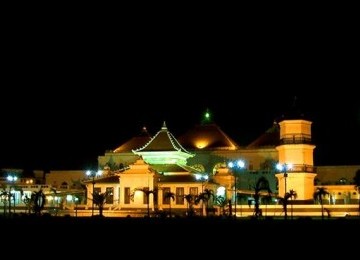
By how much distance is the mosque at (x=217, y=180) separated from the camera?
61.0 meters

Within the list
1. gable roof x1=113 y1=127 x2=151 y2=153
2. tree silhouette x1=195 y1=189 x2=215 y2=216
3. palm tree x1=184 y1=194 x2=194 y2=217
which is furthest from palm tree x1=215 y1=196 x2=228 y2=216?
gable roof x1=113 y1=127 x2=151 y2=153

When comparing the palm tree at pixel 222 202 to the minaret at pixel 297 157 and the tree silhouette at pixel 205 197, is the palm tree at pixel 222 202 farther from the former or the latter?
the minaret at pixel 297 157

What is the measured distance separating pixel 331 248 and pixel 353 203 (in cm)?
2637

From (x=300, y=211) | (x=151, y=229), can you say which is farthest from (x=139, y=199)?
(x=151, y=229)

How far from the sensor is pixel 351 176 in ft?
229

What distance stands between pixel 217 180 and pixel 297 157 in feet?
24.5

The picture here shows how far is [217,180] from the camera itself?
65750 millimetres

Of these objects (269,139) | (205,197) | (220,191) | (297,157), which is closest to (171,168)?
(220,191)

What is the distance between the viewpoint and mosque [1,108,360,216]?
61000 mm

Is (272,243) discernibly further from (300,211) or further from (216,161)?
(216,161)

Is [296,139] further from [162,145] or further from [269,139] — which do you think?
[269,139]

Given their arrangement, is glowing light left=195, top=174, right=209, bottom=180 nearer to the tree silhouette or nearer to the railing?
the tree silhouette

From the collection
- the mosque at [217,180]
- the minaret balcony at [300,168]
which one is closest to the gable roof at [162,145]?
the mosque at [217,180]

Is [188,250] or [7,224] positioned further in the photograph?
[7,224]
